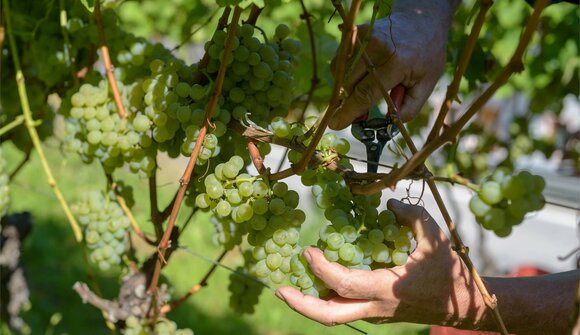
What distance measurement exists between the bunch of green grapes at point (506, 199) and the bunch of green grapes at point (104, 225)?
0.84m

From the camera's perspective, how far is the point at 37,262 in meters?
3.30

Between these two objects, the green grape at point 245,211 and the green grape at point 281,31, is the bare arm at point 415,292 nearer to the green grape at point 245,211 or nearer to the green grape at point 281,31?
the green grape at point 245,211

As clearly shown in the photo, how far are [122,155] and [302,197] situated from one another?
3.45 meters

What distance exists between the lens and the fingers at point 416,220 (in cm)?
92

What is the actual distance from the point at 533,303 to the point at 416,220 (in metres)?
0.25

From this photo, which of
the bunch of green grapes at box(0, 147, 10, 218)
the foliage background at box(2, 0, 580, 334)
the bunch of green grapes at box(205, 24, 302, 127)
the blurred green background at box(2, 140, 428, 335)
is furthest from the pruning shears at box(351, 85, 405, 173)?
the blurred green background at box(2, 140, 428, 335)

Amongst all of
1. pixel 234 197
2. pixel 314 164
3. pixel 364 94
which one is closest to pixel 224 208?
pixel 234 197

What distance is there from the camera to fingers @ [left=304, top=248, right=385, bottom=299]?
0.87 metres

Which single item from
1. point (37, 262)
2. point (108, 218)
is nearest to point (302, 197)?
point (37, 262)

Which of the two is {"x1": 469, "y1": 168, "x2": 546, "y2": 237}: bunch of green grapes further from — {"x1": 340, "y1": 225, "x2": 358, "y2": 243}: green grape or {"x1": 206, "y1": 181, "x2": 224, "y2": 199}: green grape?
{"x1": 206, "y1": 181, "x2": 224, "y2": 199}: green grape

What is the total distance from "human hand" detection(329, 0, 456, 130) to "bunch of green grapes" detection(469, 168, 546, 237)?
1.39 ft

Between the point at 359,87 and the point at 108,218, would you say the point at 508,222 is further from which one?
the point at 108,218

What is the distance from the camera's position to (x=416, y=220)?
92 cm

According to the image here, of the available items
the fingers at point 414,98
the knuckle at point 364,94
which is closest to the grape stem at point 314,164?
the knuckle at point 364,94
